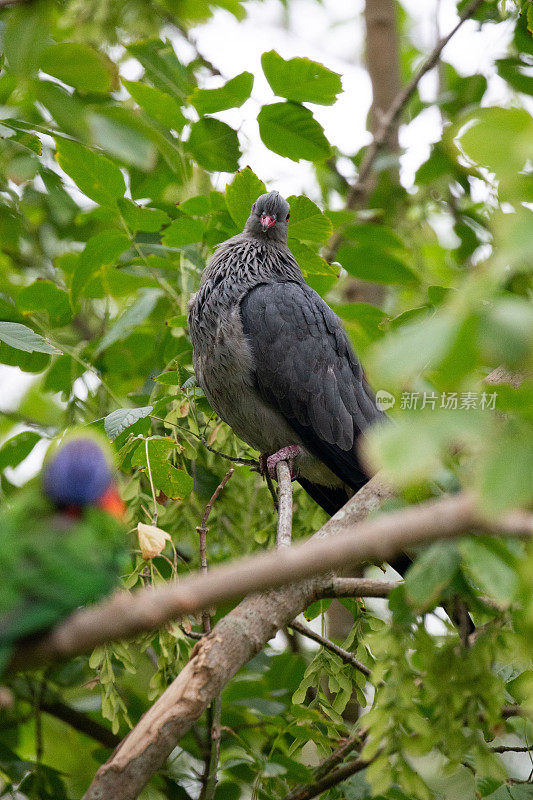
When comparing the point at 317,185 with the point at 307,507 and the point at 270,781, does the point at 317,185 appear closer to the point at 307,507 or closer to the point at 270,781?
the point at 307,507

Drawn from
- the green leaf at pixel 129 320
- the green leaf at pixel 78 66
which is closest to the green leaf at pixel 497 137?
the green leaf at pixel 78 66

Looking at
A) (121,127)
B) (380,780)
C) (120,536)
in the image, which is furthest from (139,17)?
(380,780)

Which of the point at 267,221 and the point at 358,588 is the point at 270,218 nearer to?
the point at 267,221

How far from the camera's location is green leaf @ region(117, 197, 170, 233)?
132 inches

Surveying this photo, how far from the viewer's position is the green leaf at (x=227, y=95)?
312cm

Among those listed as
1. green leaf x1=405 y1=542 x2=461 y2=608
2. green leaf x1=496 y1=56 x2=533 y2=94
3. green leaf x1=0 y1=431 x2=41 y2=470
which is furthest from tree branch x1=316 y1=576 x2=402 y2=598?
green leaf x1=496 y1=56 x2=533 y2=94

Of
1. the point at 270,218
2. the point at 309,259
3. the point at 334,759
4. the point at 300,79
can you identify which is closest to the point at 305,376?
the point at 309,259

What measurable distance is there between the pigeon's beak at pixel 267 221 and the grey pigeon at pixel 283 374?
0.17 feet

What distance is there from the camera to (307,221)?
3.49 m

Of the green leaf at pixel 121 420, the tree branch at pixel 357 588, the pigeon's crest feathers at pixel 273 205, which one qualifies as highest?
the pigeon's crest feathers at pixel 273 205

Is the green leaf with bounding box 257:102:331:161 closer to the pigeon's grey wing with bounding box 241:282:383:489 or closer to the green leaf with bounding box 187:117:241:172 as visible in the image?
the green leaf with bounding box 187:117:241:172

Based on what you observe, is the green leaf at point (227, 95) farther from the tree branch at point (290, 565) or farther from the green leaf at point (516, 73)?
the tree branch at point (290, 565)

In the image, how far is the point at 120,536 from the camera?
1.72 metres

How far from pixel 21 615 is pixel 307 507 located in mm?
2136
